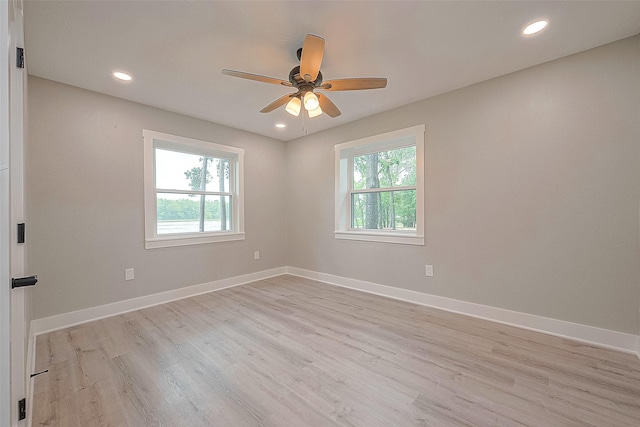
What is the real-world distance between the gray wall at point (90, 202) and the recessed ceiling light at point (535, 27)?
3699mm

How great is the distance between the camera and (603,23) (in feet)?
6.23

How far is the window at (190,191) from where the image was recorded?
329cm

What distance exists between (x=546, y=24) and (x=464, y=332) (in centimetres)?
258

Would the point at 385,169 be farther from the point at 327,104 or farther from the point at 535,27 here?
the point at 535,27

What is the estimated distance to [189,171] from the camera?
12.3ft

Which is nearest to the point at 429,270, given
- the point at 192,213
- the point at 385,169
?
the point at 385,169

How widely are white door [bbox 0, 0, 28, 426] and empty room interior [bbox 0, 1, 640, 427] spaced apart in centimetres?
3

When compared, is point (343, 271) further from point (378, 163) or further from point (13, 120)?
point (13, 120)

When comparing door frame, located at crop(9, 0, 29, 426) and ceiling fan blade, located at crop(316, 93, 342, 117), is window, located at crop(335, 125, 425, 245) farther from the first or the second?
door frame, located at crop(9, 0, 29, 426)

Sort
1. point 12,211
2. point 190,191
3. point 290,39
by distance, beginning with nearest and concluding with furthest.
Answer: point 12,211
point 290,39
point 190,191

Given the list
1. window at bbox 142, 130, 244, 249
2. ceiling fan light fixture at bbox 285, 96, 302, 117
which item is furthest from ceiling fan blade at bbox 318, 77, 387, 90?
window at bbox 142, 130, 244, 249

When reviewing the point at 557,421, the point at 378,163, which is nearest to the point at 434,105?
the point at 378,163

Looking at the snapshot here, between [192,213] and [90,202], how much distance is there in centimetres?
115

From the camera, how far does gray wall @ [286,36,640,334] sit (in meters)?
2.12
